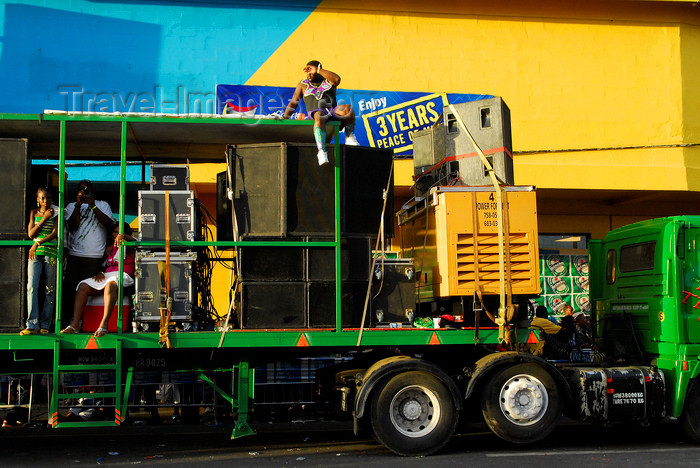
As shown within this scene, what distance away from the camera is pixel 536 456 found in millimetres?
8164

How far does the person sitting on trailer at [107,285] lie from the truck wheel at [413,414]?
3.01 metres

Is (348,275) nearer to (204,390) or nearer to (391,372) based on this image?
(391,372)

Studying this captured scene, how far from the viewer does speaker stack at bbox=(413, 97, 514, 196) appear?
920 cm

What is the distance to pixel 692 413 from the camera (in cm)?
862

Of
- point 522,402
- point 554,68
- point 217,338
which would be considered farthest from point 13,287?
point 554,68

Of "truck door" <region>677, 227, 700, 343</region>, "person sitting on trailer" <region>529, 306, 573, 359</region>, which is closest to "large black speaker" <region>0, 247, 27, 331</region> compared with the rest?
"person sitting on trailer" <region>529, 306, 573, 359</region>

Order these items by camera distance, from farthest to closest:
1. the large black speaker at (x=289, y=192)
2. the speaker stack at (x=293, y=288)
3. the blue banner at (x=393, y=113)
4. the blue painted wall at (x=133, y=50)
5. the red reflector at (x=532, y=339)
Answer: the blue banner at (x=393, y=113) → the blue painted wall at (x=133, y=50) → the red reflector at (x=532, y=339) → the large black speaker at (x=289, y=192) → the speaker stack at (x=293, y=288)

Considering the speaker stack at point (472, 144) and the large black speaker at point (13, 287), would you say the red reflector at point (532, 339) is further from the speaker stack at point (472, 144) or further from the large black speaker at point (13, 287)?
the large black speaker at point (13, 287)

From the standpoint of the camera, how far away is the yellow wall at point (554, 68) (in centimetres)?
1441

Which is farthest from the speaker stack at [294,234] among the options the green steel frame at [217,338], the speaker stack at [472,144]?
the speaker stack at [472,144]

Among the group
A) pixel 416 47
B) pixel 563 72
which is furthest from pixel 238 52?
pixel 563 72

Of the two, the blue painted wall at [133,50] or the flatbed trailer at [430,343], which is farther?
the blue painted wall at [133,50]

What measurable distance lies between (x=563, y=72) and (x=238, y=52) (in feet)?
21.0

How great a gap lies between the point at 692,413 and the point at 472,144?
4035 mm
